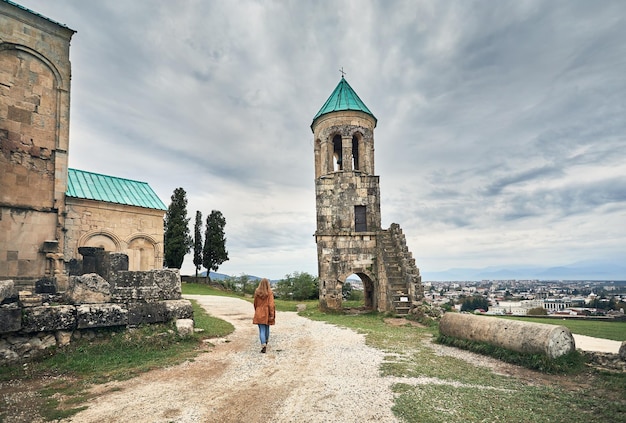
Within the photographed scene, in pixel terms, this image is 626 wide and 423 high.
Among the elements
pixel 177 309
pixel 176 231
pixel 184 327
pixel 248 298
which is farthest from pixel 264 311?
pixel 176 231

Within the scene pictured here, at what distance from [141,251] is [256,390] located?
15.6m

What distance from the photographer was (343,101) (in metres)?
17.6

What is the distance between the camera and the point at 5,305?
632cm

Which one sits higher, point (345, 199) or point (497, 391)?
point (345, 199)

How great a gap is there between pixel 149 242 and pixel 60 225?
21.5 feet

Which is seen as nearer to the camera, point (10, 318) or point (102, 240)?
point (10, 318)

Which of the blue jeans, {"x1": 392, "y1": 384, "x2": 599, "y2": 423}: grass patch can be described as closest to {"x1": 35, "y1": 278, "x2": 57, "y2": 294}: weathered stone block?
the blue jeans

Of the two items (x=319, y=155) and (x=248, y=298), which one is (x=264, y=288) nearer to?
(x=319, y=155)

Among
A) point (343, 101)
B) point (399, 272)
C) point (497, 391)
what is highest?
point (343, 101)

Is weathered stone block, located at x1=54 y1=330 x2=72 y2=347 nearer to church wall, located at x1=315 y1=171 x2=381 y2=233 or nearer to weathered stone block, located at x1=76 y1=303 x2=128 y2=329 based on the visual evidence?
weathered stone block, located at x1=76 y1=303 x2=128 y2=329

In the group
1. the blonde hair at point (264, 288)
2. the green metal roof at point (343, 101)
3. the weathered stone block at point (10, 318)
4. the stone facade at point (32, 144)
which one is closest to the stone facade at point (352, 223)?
the green metal roof at point (343, 101)

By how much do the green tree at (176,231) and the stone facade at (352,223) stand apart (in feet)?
67.4

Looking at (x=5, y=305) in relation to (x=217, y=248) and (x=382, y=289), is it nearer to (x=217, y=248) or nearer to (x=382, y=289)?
(x=382, y=289)

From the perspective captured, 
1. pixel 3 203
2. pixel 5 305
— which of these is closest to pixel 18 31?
pixel 3 203
